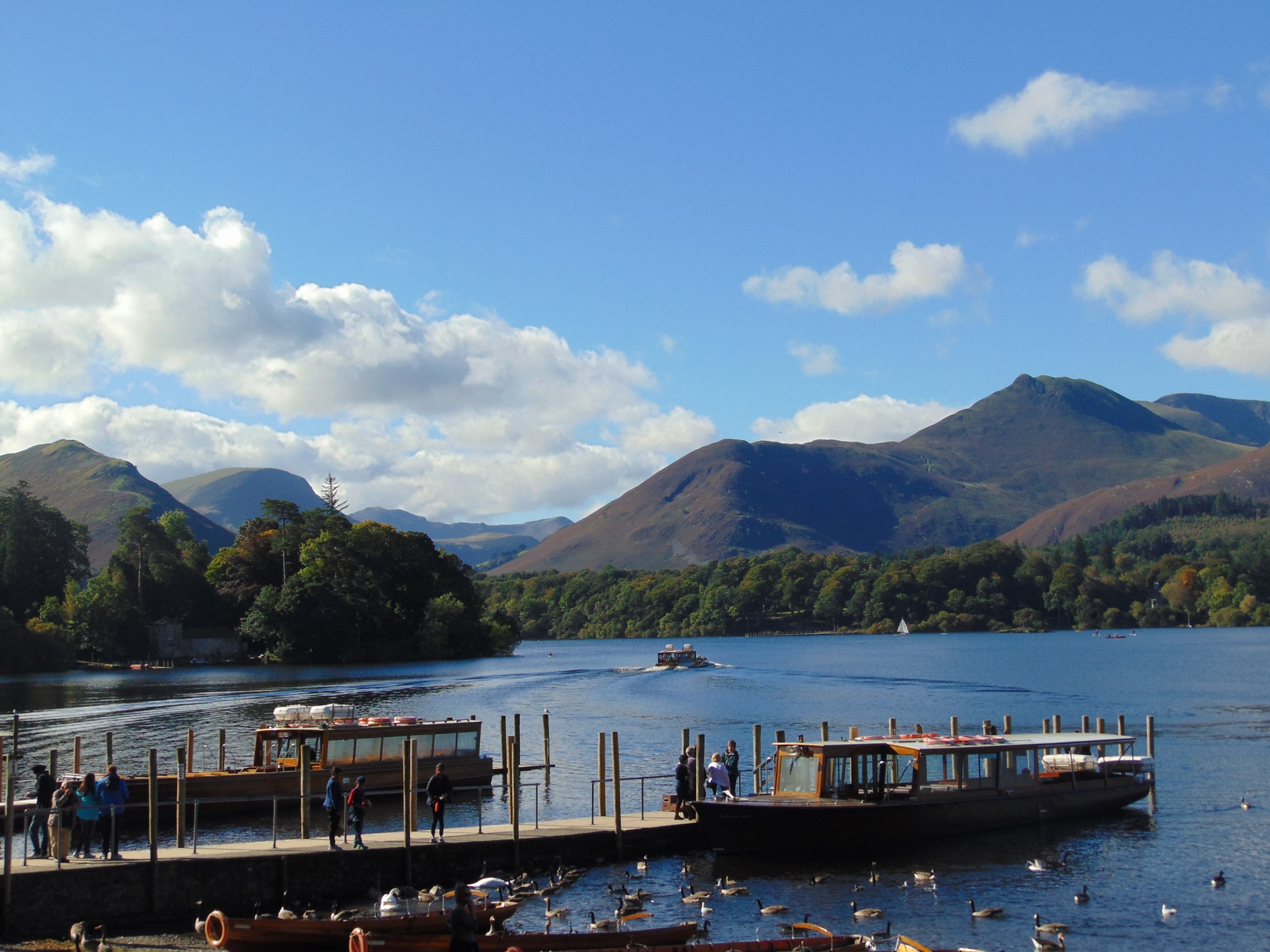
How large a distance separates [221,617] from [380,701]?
94.9m

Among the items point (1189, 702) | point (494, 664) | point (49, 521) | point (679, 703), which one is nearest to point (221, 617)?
point (49, 521)

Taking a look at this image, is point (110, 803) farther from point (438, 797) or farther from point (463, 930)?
point (463, 930)

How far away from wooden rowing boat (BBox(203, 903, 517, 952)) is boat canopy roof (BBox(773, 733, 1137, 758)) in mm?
15328

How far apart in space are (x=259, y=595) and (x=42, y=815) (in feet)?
469

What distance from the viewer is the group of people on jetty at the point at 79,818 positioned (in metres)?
28.8

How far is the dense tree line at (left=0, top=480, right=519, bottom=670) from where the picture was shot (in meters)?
160

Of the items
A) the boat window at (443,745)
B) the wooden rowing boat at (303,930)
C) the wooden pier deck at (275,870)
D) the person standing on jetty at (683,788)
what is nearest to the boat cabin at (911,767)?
the person standing on jetty at (683,788)

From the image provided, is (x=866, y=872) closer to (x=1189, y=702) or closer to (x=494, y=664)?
(x=1189, y=702)

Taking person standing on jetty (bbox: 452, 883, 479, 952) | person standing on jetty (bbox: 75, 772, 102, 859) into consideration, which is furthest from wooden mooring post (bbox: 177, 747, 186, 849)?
person standing on jetty (bbox: 452, 883, 479, 952)

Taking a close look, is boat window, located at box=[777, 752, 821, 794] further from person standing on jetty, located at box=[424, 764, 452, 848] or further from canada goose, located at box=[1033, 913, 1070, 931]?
person standing on jetty, located at box=[424, 764, 452, 848]

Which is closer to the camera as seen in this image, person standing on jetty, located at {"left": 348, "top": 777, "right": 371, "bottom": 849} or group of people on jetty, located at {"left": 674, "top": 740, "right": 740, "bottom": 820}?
person standing on jetty, located at {"left": 348, "top": 777, "right": 371, "bottom": 849}

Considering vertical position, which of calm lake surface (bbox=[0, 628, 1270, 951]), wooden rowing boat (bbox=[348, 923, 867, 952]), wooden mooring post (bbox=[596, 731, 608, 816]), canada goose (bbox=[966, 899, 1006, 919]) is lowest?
calm lake surface (bbox=[0, 628, 1270, 951])

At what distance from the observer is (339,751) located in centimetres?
4572

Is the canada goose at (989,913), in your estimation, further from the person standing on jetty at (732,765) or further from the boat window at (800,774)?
the person standing on jetty at (732,765)
